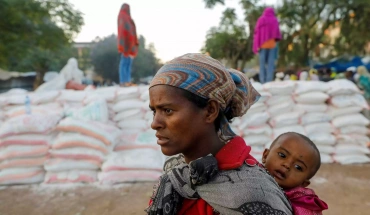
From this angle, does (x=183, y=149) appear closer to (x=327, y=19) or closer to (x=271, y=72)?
(x=271, y=72)

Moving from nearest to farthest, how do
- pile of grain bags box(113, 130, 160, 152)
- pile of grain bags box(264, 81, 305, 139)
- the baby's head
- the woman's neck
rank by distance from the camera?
the woman's neck, the baby's head, pile of grain bags box(113, 130, 160, 152), pile of grain bags box(264, 81, 305, 139)

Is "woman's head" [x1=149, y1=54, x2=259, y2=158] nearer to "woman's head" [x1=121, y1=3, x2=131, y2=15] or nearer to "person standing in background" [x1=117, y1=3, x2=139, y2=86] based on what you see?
"person standing in background" [x1=117, y1=3, x2=139, y2=86]

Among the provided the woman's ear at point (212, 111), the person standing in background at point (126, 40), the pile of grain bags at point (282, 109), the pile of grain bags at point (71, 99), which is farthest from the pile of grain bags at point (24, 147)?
the woman's ear at point (212, 111)

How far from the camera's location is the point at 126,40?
5.00 meters

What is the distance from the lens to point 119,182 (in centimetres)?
348

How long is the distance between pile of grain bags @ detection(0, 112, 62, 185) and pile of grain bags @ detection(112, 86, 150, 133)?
794 mm

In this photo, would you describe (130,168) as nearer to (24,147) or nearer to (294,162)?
(24,147)

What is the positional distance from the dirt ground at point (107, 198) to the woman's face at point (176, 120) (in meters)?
2.17

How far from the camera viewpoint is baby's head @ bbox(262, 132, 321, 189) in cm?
123

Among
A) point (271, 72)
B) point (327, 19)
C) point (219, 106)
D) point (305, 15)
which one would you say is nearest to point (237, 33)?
point (305, 15)

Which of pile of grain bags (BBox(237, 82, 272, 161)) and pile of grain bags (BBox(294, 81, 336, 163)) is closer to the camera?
pile of grain bags (BBox(237, 82, 272, 161))

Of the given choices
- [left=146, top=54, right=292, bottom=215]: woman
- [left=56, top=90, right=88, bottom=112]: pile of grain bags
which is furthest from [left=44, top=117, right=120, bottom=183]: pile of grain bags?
[left=146, top=54, right=292, bottom=215]: woman

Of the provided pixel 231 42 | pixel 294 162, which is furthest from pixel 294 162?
pixel 231 42

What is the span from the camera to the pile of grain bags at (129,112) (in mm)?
3979
